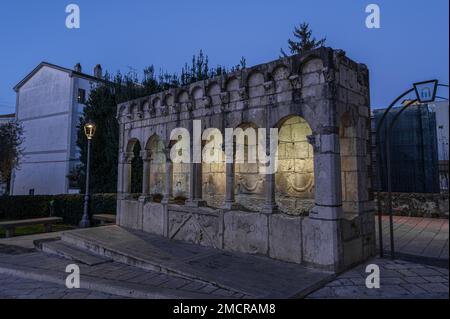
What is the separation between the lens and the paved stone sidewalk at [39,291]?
13.8 feet

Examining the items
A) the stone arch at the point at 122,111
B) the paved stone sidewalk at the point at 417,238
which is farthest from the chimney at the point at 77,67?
the paved stone sidewalk at the point at 417,238

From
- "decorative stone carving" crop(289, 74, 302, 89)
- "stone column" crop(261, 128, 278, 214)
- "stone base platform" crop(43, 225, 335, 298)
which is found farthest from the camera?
"stone column" crop(261, 128, 278, 214)

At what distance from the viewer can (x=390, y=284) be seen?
3.72 m

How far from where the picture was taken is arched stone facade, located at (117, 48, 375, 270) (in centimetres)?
479

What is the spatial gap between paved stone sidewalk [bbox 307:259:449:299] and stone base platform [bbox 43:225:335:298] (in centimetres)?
20

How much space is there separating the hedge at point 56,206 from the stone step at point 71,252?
539 centimetres

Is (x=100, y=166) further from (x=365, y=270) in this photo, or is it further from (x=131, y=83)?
(x=365, y=270)

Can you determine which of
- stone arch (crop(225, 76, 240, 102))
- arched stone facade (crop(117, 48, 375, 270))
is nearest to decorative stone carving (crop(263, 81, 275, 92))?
arched stone facade (crop(117, 48, 375, 270))

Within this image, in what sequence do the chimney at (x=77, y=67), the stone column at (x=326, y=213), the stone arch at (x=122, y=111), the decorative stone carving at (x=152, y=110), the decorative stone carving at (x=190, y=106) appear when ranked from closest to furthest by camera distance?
the stone column at (x=326, y=213)
the decorative stone carving at (x=190, y=106)
the decorative stone carving at (x=152, y=110)
the stone arch at (x=122, y=111)
the chimney at (x=77, y=67)

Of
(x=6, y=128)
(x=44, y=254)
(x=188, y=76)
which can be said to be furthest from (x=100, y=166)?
(x=6, y=128)

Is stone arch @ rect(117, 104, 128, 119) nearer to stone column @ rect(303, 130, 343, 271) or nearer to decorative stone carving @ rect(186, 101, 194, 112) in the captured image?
decorative stone carving @ rect(186, 101, 194, 112)

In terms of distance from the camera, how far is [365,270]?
460 centimetres

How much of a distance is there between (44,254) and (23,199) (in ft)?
32.2

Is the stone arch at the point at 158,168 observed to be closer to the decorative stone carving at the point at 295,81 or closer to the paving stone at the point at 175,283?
the paving stone at the point at 175,283
